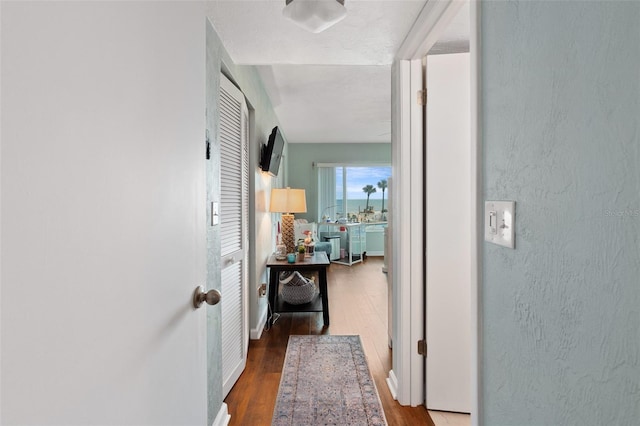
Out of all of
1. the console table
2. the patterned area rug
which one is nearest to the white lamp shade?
the console table

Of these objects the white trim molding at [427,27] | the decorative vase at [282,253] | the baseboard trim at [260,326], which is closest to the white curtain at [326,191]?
the decorative vase at [282,253]

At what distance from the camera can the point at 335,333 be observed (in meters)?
3.27

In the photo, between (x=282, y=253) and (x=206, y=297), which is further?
(x=282, y=253)

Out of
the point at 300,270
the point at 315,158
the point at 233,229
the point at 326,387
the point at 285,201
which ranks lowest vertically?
the point at 326,387

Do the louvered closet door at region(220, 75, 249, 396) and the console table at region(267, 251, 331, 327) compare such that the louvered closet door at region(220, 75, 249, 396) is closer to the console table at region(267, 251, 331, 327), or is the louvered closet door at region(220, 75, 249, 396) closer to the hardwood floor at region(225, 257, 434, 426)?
the hardwood floor at region(225, 257, 434, 426)

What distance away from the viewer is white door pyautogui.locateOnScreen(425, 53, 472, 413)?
6.57ft

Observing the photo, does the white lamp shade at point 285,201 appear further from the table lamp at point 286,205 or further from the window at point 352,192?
the window at point 352,192

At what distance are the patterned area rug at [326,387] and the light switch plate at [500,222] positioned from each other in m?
1.40

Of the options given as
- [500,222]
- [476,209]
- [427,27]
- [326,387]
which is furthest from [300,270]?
[500,222]

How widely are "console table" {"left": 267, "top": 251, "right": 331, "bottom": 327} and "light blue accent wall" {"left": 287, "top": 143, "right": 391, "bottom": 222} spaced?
147 inches

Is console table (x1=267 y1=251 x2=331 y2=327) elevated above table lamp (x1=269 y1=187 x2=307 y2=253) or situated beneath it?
situated beneath

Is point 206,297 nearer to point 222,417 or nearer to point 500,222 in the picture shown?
point 500,222

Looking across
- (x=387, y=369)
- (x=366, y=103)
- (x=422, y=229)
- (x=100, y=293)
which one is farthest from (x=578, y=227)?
(x=366, y=103)

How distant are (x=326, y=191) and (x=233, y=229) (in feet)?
17.0
